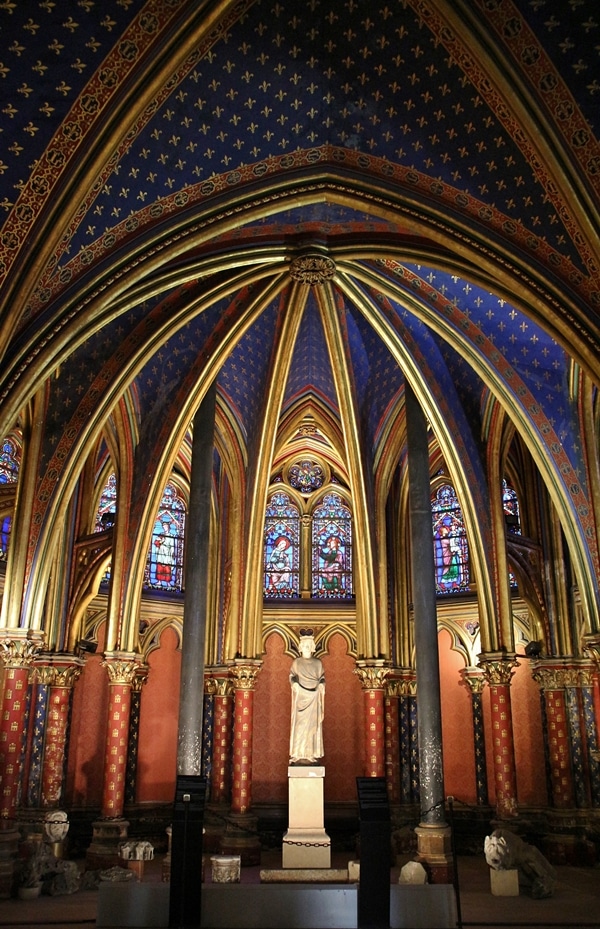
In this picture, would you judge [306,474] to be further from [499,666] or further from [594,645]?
[594,645]

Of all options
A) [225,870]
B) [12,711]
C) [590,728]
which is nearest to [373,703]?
[590,728]

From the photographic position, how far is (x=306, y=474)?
23375 mm

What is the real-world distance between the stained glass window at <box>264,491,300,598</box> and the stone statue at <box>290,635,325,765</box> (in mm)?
7449

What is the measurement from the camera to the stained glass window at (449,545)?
21812mm

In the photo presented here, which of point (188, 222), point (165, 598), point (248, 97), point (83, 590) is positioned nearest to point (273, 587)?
point (165, 598)

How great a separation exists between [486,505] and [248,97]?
9.50 meters

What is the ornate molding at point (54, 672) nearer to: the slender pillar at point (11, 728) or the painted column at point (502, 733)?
the slender pillar at point (11, 728)

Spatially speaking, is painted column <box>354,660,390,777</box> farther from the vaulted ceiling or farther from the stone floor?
the vaulted ceiling

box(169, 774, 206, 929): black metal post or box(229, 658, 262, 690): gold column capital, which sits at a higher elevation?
box(229, 658, 262, 690): gold column capital

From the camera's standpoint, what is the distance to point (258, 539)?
19141 mm

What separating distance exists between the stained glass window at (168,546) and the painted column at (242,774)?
3904mm

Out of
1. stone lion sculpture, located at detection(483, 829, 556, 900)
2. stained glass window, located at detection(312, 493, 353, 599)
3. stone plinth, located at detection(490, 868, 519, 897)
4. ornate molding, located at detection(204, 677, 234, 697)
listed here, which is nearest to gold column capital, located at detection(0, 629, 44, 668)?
ornate molding, located at detection(204, 677, 234, 697)

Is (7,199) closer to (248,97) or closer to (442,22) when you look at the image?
(248,97)

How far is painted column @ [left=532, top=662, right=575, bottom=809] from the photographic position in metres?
17.2
